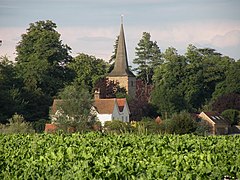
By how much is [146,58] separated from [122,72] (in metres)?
10.9

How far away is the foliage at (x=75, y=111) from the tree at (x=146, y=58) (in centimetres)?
6942

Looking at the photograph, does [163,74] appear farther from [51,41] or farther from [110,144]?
[110,144]

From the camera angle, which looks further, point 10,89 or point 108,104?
point 108,104

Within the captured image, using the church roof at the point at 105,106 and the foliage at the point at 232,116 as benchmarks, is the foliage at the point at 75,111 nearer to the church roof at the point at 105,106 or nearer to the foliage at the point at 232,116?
the church roof at the point at 105,106

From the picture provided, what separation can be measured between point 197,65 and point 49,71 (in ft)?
90.9

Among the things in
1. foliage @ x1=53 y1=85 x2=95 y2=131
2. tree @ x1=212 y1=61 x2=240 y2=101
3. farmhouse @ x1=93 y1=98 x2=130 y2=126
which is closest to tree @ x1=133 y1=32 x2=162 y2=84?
tree @ x1=212 y1=61 x2=240 y2=101

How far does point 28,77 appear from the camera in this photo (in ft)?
278

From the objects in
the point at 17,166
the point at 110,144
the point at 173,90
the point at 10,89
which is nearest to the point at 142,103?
the point at 173,90

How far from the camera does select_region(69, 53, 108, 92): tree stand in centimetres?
9906

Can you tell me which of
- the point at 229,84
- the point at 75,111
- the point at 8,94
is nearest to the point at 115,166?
the point at 75,111

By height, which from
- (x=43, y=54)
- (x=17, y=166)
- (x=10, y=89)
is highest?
(x=43, y=54)

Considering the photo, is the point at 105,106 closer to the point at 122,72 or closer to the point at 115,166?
the point at 122,72

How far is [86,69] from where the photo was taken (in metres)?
102

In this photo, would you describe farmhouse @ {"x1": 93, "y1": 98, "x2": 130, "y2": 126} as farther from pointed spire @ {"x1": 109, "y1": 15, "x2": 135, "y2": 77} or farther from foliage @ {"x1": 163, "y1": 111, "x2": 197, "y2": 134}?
pointed spire @ {"x1": 109, "y1": 15, "x2": 135, "y2": 77}
